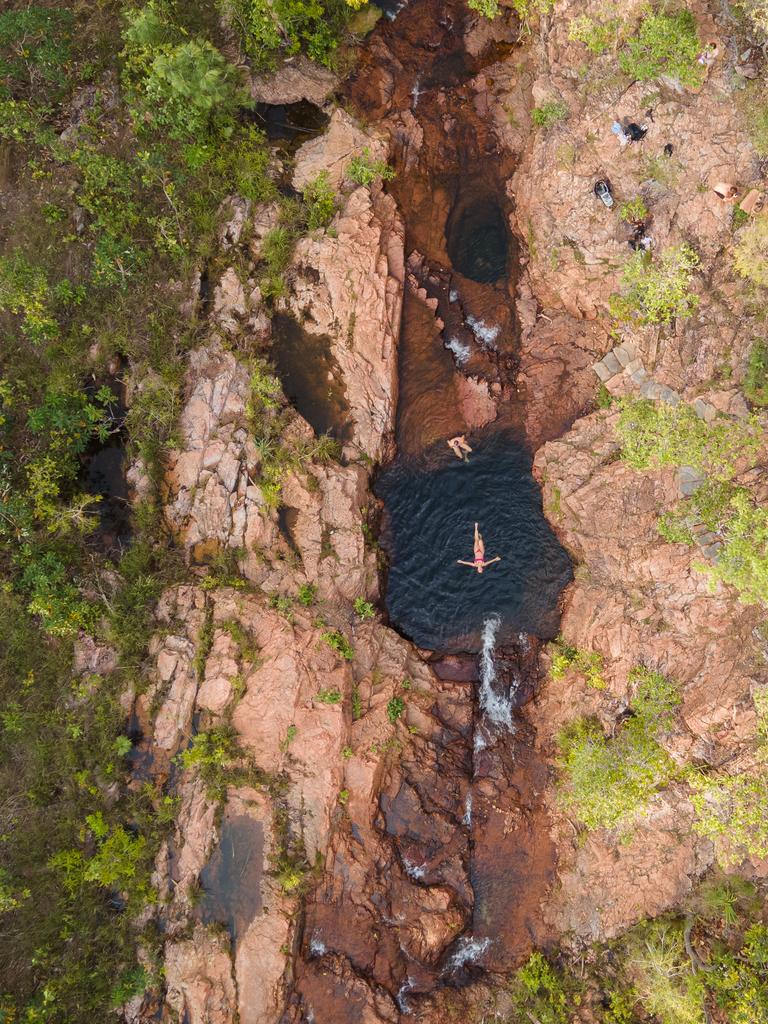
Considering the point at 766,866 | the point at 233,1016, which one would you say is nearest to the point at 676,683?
the point at 766,866

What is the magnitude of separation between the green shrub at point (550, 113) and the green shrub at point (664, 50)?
139 cm

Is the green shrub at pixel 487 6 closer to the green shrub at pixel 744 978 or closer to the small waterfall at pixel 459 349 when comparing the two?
the small waterfall at pixel 459 349

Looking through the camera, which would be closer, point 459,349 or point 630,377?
point 630,377

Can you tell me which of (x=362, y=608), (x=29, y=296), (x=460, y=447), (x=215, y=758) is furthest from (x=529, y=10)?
(x=215, y=758)

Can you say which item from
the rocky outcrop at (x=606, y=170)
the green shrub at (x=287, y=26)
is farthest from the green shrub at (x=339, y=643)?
the green shrub at (x=287, y=26)

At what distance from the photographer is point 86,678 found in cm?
1269

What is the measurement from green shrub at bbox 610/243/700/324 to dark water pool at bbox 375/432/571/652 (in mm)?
4120

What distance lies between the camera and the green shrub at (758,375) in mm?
11750

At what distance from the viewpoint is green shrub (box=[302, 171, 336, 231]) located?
45.8 ft

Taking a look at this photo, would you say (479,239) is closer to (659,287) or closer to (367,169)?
(367,169)

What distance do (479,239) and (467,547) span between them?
801cm

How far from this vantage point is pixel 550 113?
13367 mm

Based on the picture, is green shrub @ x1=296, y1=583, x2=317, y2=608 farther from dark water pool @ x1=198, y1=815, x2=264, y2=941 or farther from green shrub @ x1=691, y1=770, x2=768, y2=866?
green shrub @ x1=691, y1=770, x2=768, y2=866

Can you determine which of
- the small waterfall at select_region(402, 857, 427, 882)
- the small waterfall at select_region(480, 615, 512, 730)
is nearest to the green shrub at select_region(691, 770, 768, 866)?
the small waterfall at select_region(480, 615, 512, 730)
